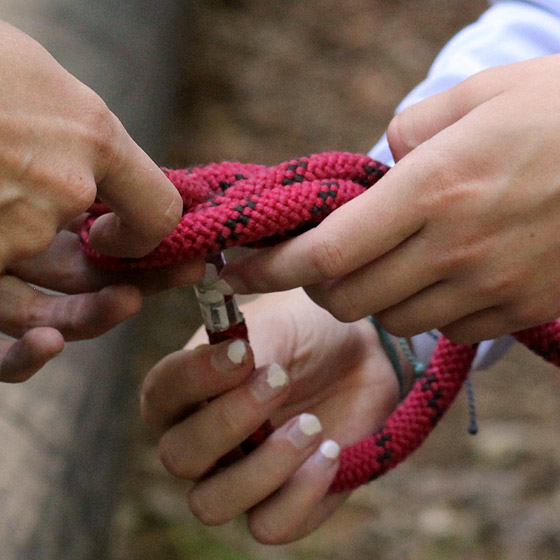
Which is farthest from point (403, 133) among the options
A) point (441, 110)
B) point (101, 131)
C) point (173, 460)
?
point (173, 460)

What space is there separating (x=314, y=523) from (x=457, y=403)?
Answer: 844 millimetres

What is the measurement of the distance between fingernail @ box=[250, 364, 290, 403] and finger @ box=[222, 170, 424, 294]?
0.47 ft

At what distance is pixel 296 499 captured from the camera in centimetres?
64

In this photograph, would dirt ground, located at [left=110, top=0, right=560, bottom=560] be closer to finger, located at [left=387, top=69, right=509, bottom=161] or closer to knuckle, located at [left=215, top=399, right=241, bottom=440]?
knuckle, located at [left=215, top=399, right=241, bottom=440]

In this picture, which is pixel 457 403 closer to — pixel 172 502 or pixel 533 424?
pixel 533 424

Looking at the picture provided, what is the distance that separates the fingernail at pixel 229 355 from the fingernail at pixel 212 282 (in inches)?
2.5

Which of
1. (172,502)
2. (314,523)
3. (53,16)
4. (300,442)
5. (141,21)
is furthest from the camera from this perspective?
(172,502)

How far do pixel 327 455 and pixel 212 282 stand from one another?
221 millimetres

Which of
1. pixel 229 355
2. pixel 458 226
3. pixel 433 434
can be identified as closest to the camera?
pixel 458 226

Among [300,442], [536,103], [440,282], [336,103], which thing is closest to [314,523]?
[300,442]

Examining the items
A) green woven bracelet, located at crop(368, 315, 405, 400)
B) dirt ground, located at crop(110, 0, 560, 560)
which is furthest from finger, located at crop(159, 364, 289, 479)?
dirt ground, located at crop(110, 0, 560, 560)

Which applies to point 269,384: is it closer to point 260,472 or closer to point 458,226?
point 260,472

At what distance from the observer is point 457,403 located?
149 cm

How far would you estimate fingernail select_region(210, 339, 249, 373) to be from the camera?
1.84 ft
